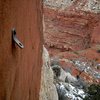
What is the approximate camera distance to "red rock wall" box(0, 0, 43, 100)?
3.26 meters

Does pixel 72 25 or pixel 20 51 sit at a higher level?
pixel 20 51

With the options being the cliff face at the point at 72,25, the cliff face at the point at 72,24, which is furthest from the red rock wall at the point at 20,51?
the cliff face at the point at 72,24

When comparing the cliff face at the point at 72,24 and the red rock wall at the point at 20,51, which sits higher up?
the red rock wall at the point at 20,51

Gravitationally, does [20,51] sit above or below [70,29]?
above

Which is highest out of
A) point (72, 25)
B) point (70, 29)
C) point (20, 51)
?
point (20, 51)

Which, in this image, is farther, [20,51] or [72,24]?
[72,24]

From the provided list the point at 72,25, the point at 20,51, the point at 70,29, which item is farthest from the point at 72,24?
the point at 20,51

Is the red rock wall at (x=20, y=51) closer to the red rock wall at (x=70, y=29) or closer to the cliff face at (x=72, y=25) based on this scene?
the cliff face at (x=72, y=25)

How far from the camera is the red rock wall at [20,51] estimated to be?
10.7 ft

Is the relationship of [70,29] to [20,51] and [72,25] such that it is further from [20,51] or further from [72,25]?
[20,51]

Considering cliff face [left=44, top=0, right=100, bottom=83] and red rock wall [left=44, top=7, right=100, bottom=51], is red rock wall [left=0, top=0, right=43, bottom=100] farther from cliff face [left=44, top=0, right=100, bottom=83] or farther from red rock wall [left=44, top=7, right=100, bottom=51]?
red rock wall [left=44, top=7, right=100, bottom=51]

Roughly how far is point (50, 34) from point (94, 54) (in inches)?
260

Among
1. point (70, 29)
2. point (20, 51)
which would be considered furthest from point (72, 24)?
point (20, 51)

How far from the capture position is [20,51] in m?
3.61
